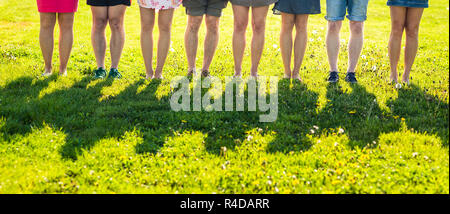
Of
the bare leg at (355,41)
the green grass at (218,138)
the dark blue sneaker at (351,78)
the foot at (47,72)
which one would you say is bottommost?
the green grass at (218,138)

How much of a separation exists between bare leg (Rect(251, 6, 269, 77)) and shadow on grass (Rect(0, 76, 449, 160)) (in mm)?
829

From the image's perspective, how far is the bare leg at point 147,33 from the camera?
22.1 feet

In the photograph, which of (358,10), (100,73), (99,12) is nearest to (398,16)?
(358,10)

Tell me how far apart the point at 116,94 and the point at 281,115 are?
2404 millimetres

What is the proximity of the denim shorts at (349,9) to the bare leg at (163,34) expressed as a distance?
2.41m

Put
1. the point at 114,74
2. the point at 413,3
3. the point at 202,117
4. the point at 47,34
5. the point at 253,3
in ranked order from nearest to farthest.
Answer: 1. the point at 202,117
2. the point at 413,3
3. the point at 253,3
4. the point at 47,34
5. the point at 114,74

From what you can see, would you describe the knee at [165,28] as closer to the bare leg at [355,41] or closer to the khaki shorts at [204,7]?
the khaki shorts at [204,7]

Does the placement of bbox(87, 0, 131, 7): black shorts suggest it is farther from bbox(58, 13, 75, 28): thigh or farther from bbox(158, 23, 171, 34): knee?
bbox(158, 23, 171, 34): knee

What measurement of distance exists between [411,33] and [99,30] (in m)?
4.74

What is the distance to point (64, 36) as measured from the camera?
7.07m

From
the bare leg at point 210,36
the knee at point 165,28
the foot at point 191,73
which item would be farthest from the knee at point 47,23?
the bare leg at point 210,36

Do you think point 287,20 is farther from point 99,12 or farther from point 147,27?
point 99,12

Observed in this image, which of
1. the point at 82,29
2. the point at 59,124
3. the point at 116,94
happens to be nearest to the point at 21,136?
the point at 59,124
